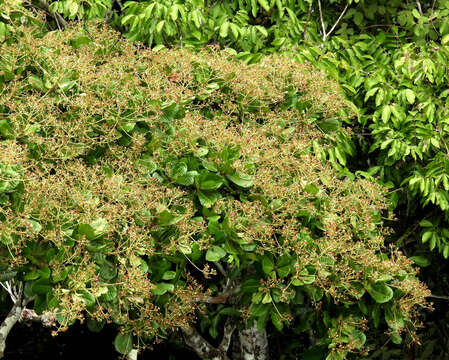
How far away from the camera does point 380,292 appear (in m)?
3.27

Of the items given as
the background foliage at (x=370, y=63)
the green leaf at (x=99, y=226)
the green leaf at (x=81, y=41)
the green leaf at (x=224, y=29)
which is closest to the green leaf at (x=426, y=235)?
the background foliage at (x=370, y=63)

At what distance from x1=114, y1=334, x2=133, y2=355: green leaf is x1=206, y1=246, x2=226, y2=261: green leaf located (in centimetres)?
55

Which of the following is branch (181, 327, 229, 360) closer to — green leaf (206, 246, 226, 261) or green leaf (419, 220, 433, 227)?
green leaf (206, 246, 226, 261)

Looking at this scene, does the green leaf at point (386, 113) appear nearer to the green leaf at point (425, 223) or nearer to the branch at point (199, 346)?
the green leaf at point (425, 223)

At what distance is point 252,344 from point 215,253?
167cm

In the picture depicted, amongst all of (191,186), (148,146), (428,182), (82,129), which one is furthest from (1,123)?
(428,182)

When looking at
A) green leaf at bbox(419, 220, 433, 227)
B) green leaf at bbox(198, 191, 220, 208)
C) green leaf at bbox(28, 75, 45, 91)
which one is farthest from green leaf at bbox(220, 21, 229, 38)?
green leaf at bbox(419, 220, 433, 227)

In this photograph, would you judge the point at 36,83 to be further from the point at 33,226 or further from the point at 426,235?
the point at 426,235

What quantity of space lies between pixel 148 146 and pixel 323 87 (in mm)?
1550

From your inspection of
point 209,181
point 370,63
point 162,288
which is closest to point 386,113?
point 370,63

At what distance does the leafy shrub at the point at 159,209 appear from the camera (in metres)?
2.69

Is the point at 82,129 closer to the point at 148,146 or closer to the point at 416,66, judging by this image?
the point at 148,146

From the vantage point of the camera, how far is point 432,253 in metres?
5.97

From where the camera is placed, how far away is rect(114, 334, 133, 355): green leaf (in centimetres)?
298
